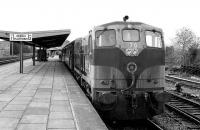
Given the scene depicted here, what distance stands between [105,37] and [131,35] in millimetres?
824

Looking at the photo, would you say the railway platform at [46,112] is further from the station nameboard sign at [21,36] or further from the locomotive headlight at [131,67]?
the station nameboard sign at [21,36]

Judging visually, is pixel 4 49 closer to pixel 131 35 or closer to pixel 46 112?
pixel 46 112

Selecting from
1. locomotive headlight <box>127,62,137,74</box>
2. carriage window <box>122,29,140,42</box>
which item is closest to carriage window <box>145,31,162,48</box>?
carriage window <box>122,29,140,42</box>

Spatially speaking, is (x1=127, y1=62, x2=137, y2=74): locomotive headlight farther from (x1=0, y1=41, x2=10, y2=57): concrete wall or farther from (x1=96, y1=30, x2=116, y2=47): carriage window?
(x1=0, y1=41, x2=10, y2=57): concrete wall

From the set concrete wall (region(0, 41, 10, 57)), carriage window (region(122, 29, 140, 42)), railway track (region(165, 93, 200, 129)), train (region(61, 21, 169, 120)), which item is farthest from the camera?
concrete wall (region(0, 41, 10, 57))

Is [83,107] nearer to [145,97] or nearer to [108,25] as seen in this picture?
[145,97]

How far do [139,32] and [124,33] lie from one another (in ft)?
1.60

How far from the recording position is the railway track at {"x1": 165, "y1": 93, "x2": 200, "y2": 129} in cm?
932

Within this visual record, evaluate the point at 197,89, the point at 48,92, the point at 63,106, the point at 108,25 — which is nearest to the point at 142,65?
the point at 108,25

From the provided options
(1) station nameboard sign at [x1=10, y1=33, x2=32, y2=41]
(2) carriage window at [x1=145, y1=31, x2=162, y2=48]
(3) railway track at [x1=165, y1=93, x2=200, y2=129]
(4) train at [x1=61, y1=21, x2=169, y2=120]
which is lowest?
(3) railway track at [x1=165, y1=93, x2=200, y2=129]

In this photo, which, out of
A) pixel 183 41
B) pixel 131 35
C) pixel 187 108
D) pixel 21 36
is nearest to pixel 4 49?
pixel 183 41

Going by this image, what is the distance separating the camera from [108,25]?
846 cm

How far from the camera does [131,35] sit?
332 inches

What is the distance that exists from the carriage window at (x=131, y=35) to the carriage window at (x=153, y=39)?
0.34 m
